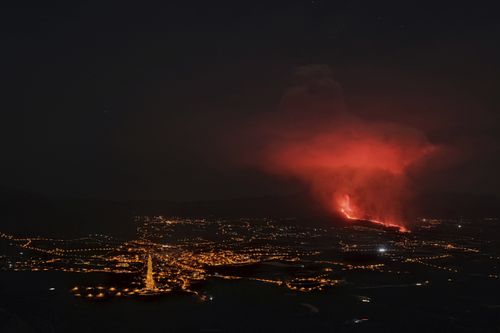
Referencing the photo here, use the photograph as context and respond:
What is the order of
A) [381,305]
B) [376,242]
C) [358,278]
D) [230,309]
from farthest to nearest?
[376,242] → [358,278] → [381,305] → [230,309]

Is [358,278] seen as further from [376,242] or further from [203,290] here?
[376,242]

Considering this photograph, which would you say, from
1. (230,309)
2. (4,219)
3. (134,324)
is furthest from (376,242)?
(4,219)

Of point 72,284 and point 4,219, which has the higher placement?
point 4,219

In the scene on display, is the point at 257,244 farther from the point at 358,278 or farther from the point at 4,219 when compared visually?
the point at 4,219

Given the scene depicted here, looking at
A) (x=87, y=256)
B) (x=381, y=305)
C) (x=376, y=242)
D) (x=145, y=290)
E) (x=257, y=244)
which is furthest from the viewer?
(x=376, y=242)

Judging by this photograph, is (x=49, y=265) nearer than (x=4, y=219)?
Yes

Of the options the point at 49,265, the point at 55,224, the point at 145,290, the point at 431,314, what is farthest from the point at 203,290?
the point at 55,224
